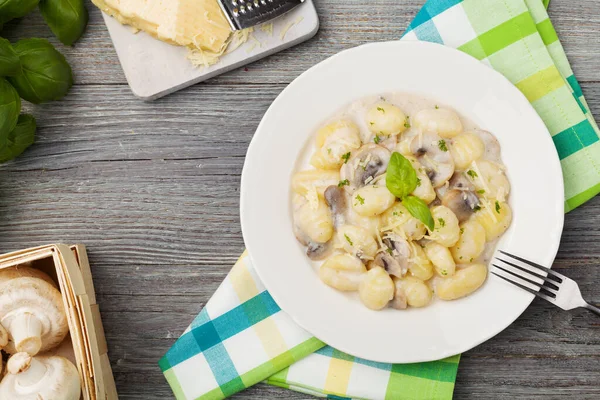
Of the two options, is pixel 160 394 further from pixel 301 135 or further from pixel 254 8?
pixel 254 8

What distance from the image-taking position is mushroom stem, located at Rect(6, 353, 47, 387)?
1481 millimetres

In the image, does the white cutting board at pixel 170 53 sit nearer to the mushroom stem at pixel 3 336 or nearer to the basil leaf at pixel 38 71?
the basil leaf at pixel 38 71

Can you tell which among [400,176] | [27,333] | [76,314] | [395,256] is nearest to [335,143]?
[400,176]

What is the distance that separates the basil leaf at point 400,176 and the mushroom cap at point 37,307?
98cm

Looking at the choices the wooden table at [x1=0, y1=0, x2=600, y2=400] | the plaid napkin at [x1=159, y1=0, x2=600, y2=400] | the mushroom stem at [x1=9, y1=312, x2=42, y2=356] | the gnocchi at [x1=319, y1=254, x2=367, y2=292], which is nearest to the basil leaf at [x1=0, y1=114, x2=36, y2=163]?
the wooden table at [x1=0, y1=0, x2=600, y2=400]

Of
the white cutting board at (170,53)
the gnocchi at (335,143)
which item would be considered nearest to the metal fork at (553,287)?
the gnocchi at (335,143)

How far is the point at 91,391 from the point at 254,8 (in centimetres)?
121

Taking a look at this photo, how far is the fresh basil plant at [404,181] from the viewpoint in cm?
156

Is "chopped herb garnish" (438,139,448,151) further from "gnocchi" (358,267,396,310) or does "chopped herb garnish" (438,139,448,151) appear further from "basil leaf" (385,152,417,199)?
"gnocchi" (358,267,396,310)

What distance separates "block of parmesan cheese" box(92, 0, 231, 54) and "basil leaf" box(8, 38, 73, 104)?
0.73ft

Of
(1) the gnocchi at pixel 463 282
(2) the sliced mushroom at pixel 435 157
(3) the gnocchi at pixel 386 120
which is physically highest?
(3) the gnocchi at pixel 386 120

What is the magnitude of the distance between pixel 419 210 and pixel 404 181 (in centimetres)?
9

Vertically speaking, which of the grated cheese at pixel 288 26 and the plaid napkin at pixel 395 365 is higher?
the grated cheese at pixel 288 26

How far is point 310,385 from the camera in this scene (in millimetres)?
1810
